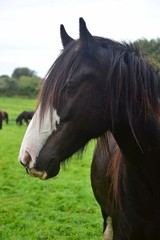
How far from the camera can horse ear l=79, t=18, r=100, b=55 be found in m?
1.76

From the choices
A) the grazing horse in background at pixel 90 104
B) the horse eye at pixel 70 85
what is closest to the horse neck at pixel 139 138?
the grazing horse in background at pixel 90 104

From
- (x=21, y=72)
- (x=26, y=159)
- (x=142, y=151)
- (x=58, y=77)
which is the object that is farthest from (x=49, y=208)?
(x=21, y=72)

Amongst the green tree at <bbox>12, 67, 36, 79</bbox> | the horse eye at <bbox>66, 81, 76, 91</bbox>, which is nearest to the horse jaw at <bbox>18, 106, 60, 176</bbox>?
the horse eye at <bbox>66, 81, 76, 91</bbox>

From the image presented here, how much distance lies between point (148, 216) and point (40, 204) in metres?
4.18

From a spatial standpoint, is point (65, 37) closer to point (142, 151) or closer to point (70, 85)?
point (70, 85)

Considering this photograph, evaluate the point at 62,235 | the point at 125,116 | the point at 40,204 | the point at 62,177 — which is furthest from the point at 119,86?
the point at 62,177

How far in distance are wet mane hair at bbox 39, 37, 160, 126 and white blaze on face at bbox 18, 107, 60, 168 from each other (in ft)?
0.16

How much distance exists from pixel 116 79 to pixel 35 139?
53 centimetres

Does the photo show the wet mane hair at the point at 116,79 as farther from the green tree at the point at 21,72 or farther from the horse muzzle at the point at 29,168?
A: the green tree at the point at 21,72

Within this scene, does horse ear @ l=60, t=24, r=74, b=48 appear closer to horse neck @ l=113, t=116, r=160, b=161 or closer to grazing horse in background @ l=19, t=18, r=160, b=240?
grazing horse in background @ l=19, t=18, r=160, b=240

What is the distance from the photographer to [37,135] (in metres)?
1.76

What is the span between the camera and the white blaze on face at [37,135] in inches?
68.6

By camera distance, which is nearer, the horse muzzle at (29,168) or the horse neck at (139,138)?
the horse muzzle at (29,168)

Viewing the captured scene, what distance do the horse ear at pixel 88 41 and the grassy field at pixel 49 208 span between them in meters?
1.56
